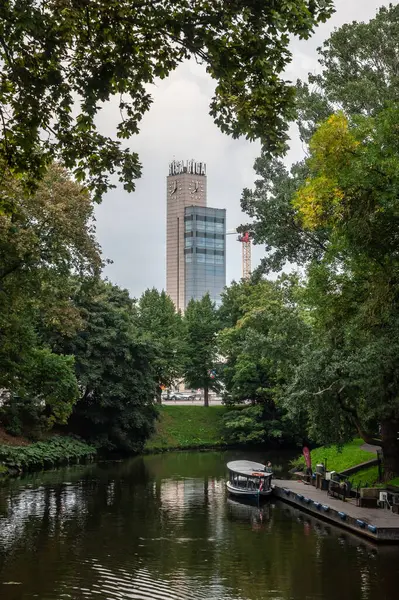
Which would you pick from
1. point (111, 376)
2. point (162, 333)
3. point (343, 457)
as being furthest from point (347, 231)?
point (162, 333)

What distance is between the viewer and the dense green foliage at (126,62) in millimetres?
11000

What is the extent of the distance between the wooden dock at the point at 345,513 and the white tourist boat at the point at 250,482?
3.07 feet

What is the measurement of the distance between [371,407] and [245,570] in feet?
41.2

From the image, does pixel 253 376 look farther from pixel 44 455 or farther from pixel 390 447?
pixel 390 447

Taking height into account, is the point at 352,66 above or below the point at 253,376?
above

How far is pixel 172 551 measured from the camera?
22672 mm

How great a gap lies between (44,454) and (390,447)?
25696mm

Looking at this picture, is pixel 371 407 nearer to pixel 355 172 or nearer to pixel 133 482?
pixel 355 172

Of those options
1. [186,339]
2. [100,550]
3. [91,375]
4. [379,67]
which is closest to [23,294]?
[100,550]

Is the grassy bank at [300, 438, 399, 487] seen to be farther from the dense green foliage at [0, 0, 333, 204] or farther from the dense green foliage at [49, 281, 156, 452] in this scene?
the dense green foliage at [0, 0, 333, 204]

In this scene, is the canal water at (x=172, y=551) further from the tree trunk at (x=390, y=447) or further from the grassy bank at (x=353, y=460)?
the tree trunk at (x=390, y=447)

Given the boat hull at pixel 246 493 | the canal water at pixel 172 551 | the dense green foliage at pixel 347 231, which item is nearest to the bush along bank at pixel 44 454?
the canal water at pixel 172 551

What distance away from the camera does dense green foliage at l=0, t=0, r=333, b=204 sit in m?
11.0

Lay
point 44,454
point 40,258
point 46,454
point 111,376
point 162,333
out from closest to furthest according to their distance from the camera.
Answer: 1. point 40,258
2. point 44,454
3. point 46,454
4. point 111,376
5. point 162,333
